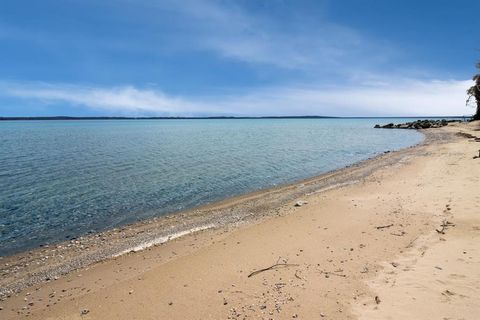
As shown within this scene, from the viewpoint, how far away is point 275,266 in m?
7.96

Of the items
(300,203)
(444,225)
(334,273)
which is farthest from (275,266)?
(300,203)

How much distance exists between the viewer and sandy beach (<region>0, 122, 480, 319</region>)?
6188mm

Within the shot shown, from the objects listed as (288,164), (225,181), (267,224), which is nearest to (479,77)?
(288,164)

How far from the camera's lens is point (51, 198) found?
16.9m

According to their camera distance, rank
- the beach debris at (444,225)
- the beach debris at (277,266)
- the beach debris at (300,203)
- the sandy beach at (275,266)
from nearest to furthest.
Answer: the sandy beach at (275,266), the beach debris at (277,266), the beach debris at (444,225), the beach debris at (300,203)

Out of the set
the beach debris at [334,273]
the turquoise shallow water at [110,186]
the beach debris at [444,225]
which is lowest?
the turquoise shallow water at [110,186]

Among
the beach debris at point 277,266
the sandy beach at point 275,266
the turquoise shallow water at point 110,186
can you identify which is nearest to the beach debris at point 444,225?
the sandy beach at point 275,266

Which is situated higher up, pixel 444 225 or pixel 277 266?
pixel 444 225

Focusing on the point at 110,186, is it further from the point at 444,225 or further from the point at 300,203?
the point at 444,225

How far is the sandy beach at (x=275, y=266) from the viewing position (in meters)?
6.19

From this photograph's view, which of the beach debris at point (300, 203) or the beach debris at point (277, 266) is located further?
the beach debris at point (300, 203)

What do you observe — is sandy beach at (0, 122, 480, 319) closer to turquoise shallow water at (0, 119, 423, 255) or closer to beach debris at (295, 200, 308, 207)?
beach debris at (295, 200, 308, 207)

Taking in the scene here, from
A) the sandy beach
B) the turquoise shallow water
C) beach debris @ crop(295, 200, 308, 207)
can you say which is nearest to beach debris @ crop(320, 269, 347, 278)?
the sandy beach

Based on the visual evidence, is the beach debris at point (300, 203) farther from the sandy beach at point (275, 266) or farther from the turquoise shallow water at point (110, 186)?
the turquoise shallow water at point (110, 186)
